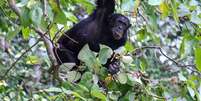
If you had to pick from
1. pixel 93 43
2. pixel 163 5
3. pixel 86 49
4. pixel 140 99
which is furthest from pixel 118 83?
pixel 93 43

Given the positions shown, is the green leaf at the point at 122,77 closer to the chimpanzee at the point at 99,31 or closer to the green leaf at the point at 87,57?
the green leaf at the point at 87,57

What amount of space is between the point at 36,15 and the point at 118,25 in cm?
190

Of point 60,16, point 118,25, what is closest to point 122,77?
point 60,16

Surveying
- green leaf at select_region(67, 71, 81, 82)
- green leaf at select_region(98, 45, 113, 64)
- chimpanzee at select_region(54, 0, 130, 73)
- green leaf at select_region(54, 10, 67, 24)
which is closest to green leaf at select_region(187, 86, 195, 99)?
green leaf at select_region(98, 45, 113, 64)

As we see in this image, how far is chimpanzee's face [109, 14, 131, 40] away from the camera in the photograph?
3529mm

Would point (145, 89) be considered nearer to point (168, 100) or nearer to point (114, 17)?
point (168, 100)

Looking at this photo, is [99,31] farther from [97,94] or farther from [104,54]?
[97,94]

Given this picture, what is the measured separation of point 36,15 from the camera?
171 cm

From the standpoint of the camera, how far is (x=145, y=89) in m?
2.29

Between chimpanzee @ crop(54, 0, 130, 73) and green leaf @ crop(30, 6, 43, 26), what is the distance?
1703 mm

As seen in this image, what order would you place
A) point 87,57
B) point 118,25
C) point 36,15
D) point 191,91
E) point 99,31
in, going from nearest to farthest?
1. point 36,15
2. point 87,57
3. point 191,91
4. point 118,25
5. point 99,31

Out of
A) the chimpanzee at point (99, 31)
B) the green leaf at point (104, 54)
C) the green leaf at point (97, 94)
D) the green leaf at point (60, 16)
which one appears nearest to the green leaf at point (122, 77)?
the green leaf at point (104, 54)

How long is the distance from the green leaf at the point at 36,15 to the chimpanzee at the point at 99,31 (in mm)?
1703

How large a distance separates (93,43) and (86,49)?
1.44m
